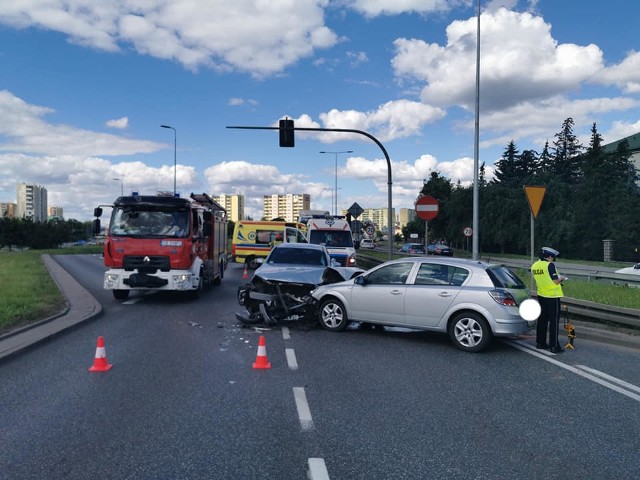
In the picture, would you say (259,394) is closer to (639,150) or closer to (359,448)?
(359,448)

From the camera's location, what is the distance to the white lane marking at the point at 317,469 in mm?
3916

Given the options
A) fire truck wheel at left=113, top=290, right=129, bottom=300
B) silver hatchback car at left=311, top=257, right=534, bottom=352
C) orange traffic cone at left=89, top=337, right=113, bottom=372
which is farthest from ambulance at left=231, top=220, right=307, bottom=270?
orange traffic cone at left=89, top=337, right=113, bottom=372

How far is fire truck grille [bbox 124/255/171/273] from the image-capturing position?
539 inches

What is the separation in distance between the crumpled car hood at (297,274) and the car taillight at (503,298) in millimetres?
3852

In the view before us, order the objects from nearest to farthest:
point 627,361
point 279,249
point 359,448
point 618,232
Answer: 1. point 359,448
2. point 627,361
3. point 279,249
4. point 618,232

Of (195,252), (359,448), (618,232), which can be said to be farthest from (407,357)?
(618,232)

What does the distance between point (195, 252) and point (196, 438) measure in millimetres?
10394

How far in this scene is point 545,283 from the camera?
8719 mm

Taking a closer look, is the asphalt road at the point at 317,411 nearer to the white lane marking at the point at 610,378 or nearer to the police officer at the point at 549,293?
the white lane marking at the point at 610,378

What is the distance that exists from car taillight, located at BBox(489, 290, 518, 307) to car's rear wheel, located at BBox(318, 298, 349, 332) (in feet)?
9.21

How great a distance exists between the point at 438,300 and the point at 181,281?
283 inches

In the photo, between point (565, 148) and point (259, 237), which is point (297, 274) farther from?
point (565, 148)

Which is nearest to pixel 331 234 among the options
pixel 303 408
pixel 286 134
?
pixel 286 134

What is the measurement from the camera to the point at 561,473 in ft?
13.4
